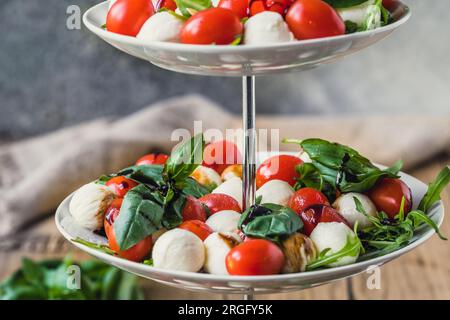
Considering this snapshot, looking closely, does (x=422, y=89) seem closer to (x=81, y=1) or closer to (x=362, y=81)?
(x=362, y=81)

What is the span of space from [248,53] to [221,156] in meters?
0.40

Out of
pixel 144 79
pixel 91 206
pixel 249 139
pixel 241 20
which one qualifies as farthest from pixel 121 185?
pixel 144 79

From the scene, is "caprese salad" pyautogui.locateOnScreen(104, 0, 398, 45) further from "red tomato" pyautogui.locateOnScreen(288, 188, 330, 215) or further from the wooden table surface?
the wooden table surface

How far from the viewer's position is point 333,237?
0.86 meters

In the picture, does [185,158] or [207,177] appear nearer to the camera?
[185,158]

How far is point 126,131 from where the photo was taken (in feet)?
6.26

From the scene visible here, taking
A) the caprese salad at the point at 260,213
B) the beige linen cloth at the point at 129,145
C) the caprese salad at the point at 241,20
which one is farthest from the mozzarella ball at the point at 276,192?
the beige linen cloth at the point at 129,145

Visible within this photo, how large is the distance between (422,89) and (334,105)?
0.29 metres

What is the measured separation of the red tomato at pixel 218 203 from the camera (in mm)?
959

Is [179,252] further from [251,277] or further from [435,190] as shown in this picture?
[435,190]

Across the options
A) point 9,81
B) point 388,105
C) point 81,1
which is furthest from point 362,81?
point 9,81

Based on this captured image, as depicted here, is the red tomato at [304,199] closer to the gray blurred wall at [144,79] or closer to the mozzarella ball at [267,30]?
the mozzarella ball at [267,30]

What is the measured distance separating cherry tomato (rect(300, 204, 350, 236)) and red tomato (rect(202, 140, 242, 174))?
0.24 metres

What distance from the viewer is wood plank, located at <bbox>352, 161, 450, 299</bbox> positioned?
64.3 inches
